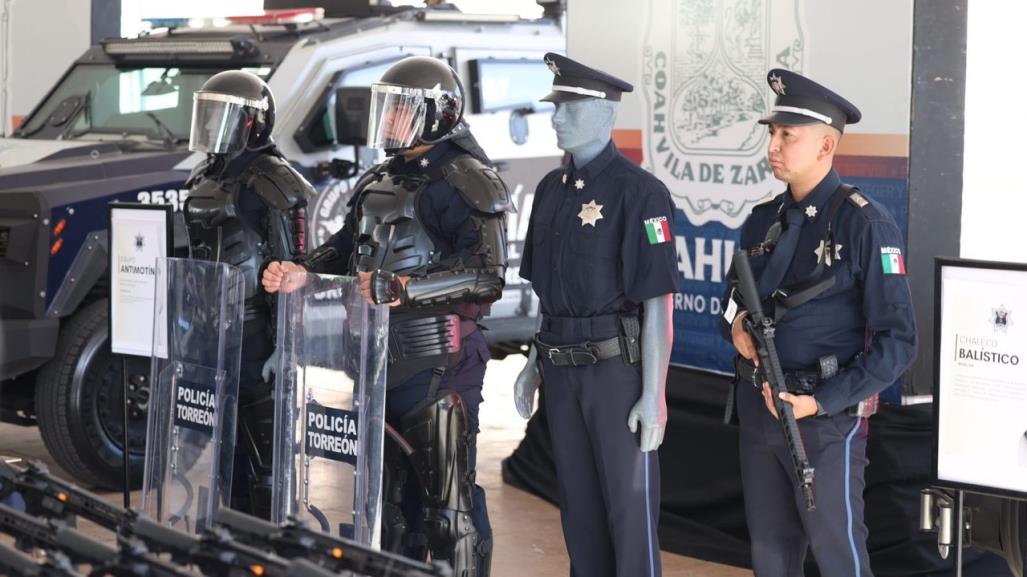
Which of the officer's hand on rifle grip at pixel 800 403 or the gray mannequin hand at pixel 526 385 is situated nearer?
the officer's hand on rifle grip at pixel 800 403

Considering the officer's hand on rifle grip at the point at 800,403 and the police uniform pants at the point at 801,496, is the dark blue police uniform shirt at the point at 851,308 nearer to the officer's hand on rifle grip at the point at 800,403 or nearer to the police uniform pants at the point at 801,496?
the officer's hand on rifle grip at the point at 800,403

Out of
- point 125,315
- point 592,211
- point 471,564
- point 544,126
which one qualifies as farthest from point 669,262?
point 544,126

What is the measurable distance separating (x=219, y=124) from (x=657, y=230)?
5.92 feet

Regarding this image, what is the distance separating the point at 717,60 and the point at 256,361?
2115 millimetres

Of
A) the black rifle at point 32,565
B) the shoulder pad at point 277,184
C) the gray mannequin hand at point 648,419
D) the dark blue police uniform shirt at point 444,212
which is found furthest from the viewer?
the shoulder pad at point 277,184

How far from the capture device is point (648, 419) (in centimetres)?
416

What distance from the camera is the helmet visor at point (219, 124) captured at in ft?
17.1

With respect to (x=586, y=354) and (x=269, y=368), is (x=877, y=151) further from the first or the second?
(x=269, y=368)

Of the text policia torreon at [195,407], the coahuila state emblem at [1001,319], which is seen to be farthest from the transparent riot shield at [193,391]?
the coahuila state emblem at [1001,319]

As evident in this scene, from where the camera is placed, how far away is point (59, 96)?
25.7ft

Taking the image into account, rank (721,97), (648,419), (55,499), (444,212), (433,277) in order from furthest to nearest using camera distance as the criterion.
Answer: (721,97) → (444,212) → (433,277) → (648,419) → (55,499)

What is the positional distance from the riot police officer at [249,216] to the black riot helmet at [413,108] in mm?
625

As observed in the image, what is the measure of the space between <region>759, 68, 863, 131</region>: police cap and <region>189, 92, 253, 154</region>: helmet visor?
2.06 metres

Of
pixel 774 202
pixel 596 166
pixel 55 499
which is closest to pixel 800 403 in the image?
pixel 774 202
